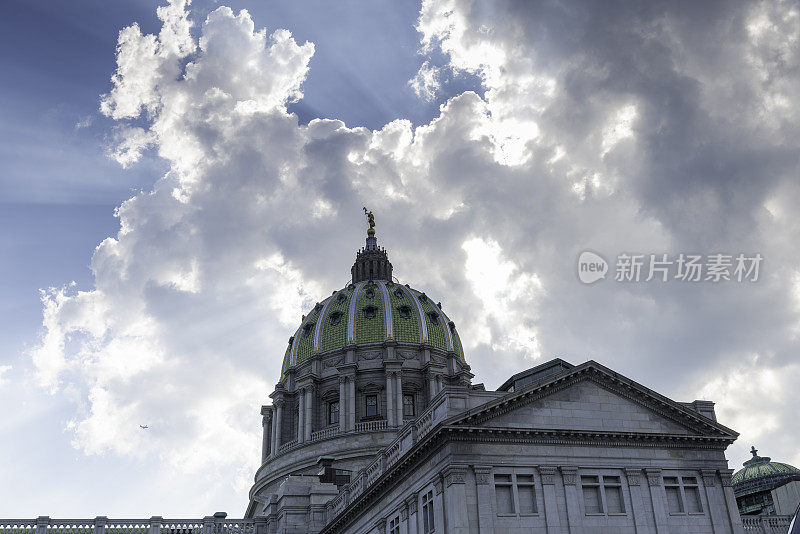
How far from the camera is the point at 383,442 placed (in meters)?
86.2

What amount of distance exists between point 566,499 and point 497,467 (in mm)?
3978

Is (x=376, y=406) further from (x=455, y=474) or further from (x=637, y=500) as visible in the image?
(x=455, y=474)

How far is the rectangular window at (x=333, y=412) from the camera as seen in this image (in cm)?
9525

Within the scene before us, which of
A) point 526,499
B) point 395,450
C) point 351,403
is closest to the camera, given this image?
point 526,499

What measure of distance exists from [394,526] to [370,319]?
187 ft

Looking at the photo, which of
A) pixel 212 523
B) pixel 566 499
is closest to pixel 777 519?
pixel 566 499

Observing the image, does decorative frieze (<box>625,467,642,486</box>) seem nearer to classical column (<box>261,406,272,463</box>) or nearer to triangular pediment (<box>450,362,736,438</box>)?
triangular pediment (<box>450,362,736,438</box>)

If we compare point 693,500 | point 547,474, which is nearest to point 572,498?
point 547,474

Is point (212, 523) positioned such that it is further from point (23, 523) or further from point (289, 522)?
point (23, 523)

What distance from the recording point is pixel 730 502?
44281 millimetres

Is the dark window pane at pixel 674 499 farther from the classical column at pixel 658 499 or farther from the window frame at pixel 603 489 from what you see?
the window frame at pixel 603 489

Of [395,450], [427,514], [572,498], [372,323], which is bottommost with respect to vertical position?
[427,514]

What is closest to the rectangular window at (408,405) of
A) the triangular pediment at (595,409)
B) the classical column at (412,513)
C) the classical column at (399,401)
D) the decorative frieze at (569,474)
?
the classical column at (399,401)

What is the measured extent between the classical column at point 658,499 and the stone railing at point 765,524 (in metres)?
24.5
